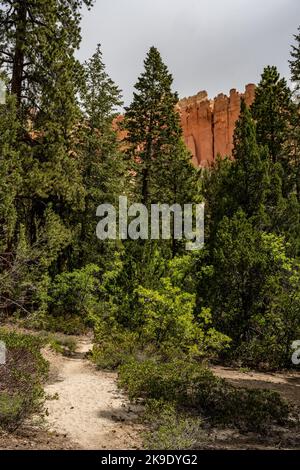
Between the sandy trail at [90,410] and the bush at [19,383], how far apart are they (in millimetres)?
507

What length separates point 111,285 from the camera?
15.2 m

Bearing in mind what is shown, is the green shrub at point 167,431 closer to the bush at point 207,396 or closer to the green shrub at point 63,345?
the bush at point 207,396

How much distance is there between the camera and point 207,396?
379 inches

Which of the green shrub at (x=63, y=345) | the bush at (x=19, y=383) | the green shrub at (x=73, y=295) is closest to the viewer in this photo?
the bush at (x=19, y=383)

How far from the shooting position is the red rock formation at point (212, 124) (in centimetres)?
8444

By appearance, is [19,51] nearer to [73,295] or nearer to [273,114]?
[73,295]

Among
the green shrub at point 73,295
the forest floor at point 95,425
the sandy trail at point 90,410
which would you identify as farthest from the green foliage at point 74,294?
the forest floor at point 95,425

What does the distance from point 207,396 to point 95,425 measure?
2601 millimetres

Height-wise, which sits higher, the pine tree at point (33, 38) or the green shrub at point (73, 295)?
the pine tree at point (33, 38)

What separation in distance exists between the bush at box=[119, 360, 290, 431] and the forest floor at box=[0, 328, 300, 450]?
351 millimetres

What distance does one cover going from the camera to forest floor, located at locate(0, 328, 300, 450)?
716cm

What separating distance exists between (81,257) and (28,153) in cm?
881

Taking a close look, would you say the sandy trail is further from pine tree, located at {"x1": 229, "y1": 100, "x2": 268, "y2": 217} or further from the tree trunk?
the tree trunk
